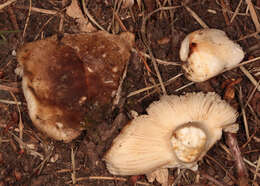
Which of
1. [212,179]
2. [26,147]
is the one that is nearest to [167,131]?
[212,179]

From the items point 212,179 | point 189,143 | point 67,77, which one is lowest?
point 212,179

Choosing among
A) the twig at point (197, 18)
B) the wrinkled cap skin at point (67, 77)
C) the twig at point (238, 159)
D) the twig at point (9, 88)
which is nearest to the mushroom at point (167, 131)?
the twig at point (238, 159)

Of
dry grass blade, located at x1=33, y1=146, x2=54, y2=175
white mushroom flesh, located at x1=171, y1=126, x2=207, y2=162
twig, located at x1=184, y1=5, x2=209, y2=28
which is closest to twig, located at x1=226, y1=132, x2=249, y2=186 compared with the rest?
white mushroom flesh, located at x1=171, y1=126, x2=207, y2=162

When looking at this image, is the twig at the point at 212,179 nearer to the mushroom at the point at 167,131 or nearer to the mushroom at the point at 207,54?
the mushroom at the point at 167,131

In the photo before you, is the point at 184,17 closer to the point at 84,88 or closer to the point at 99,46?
the point at 99,46

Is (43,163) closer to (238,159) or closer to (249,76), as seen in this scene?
(238,159)

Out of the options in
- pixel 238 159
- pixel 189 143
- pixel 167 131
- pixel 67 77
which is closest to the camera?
pixel 67 77

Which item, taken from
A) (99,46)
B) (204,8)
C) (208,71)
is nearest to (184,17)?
(204,8)
